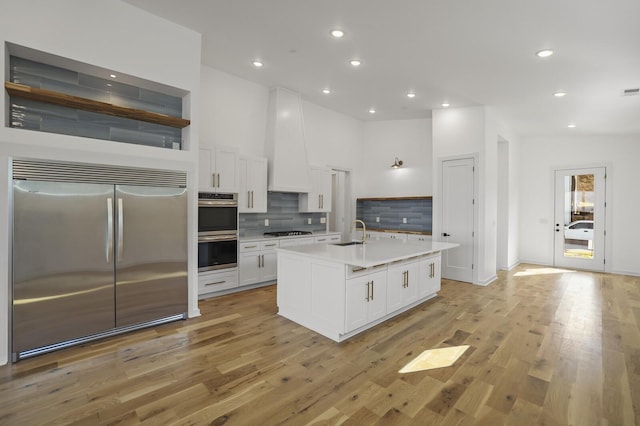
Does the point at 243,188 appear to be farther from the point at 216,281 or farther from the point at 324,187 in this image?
the point at 324,187

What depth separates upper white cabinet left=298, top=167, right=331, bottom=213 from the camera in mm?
5992

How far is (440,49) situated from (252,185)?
318 cm

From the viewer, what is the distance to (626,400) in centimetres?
223

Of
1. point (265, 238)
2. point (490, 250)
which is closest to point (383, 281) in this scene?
point (265, 238)

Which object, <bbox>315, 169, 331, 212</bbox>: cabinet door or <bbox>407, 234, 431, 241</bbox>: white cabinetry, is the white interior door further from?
<bbox>315, 169, 331, 212</bbox>: cabinet door

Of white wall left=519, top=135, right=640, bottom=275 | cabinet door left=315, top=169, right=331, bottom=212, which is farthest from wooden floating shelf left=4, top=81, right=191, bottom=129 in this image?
white wall left=519, top=135, right=640, bottom=275

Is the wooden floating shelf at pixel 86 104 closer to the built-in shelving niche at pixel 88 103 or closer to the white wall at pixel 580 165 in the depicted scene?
the built-in shelving niche at pixel 88 103

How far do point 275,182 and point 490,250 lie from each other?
4.07 metres

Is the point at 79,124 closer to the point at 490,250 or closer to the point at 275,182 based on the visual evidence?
the point at 275,182

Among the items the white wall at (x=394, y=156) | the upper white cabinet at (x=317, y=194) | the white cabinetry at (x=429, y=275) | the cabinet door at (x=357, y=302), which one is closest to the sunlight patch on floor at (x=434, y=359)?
the cabinet door at (x=357, y=302)

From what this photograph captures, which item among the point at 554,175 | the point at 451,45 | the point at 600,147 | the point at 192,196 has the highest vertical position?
the point at 451,45

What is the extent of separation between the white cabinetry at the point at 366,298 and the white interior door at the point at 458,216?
110 inches

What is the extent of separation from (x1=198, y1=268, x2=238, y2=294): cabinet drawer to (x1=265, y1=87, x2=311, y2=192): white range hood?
157 cm

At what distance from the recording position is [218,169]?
4516 millimetres
